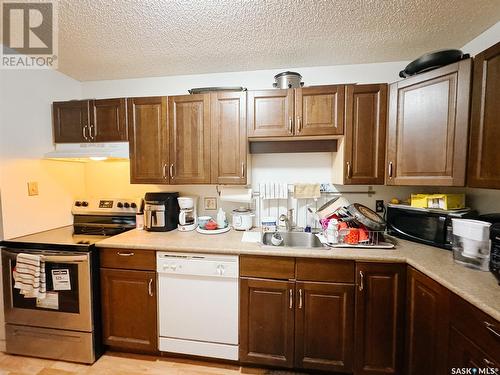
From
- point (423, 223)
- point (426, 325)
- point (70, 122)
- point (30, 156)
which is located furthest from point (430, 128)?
point (30, 156)

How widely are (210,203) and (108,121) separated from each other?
1.18m

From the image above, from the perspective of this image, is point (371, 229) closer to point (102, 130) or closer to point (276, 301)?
point (276, 301)

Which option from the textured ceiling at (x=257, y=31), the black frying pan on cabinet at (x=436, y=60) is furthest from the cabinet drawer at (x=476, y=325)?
the textured ceiling at (x=257, y=31)

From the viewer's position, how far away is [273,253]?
58.1 inches

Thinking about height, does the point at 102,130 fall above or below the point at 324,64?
below

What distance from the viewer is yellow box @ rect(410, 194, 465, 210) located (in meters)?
1.48

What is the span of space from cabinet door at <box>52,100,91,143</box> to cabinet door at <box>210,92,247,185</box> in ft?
3.94

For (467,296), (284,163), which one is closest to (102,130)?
(284,163)

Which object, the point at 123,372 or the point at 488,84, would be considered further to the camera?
the point at 123,372

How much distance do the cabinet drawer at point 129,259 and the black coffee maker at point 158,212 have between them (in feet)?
1.07

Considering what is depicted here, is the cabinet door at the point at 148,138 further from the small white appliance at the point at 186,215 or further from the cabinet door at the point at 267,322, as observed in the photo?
the cabinet door at the point at 267,322

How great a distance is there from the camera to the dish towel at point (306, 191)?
6.53 ft

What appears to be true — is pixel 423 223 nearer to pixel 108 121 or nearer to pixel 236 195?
pixel 236 195

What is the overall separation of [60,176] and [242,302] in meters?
2.06
